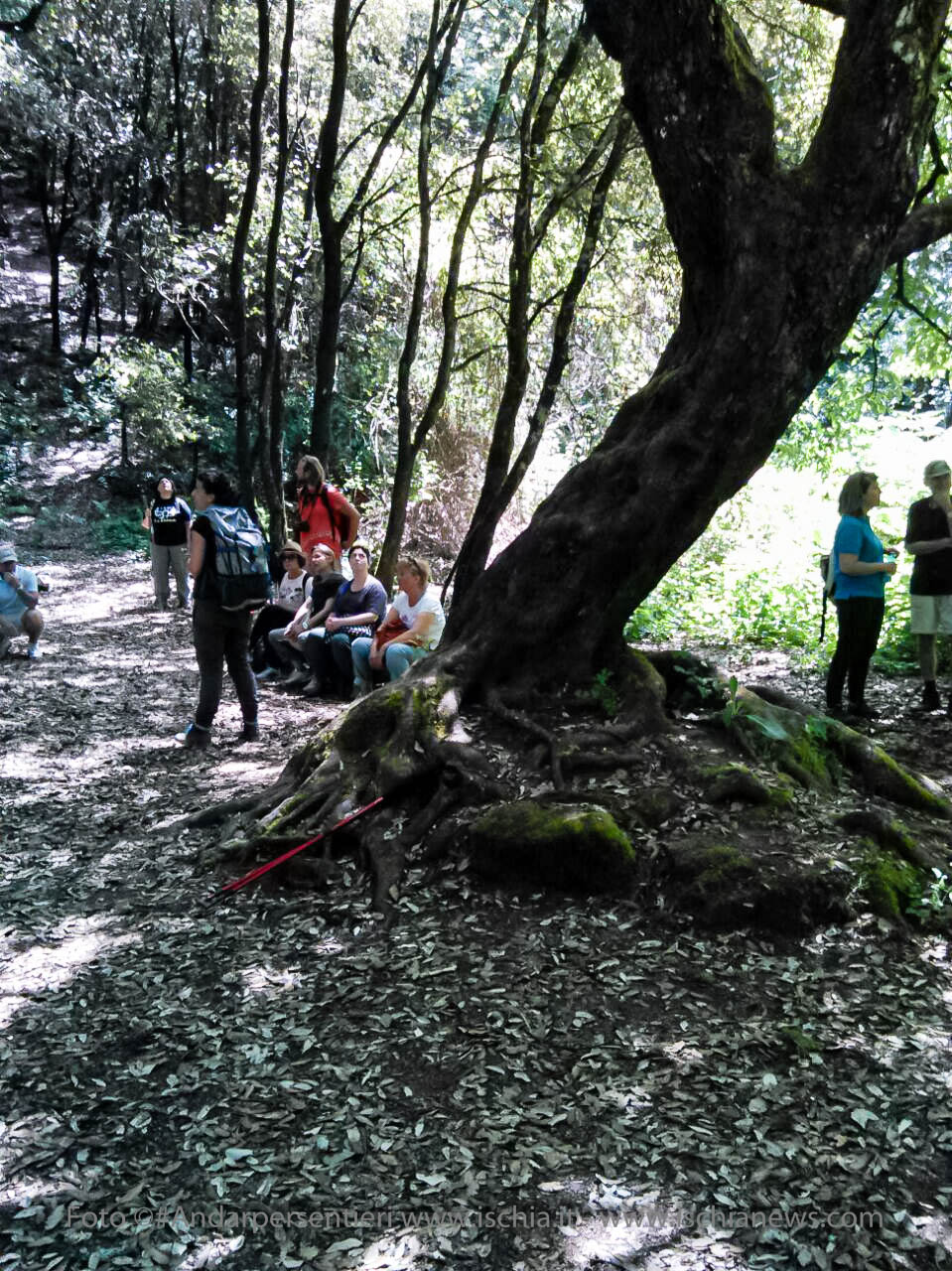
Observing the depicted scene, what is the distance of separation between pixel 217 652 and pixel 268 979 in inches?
139

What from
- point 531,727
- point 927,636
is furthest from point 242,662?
point 927,636

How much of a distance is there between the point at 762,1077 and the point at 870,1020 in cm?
55

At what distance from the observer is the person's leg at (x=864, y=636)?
7238mm

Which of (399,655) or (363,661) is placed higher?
Answer: (399,655)

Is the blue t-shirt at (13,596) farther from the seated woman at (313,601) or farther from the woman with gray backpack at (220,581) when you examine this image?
the woman with gray backpack at (220,581)

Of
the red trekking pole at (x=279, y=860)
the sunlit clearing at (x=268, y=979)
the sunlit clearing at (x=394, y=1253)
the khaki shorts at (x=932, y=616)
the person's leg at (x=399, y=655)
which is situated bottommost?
the sunlit clearing at (x=394, y=1253)

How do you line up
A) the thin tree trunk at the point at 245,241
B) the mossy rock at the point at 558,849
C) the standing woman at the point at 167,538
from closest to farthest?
1. the mossy rock at the point at 558,849
2. the thin tree trunk at the point at 245,241
3. the standing woman at the point at 167,538

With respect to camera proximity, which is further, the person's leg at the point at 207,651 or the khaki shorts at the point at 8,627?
the khaki shorts at the point at 8,627

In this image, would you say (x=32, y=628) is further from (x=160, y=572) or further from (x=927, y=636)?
(x=927, y=636)

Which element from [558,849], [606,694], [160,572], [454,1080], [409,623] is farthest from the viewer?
[160,572]

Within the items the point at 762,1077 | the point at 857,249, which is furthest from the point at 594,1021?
the point at 857,249

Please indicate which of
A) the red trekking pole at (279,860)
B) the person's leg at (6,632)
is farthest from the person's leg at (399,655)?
the person's leg at (6,632)

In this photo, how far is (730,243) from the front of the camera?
487cm

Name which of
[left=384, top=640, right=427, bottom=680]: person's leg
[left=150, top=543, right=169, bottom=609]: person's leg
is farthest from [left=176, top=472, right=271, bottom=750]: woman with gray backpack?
[left=150, top=543, right=169, bottom=609]: person's leg
